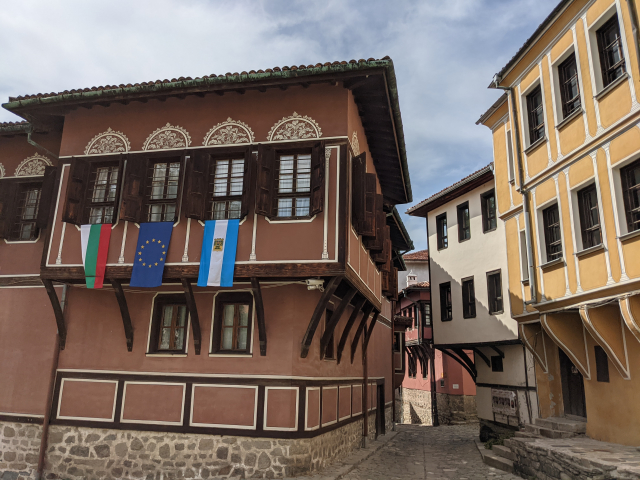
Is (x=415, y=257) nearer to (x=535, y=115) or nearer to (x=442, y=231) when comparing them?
(x=442, y=231)

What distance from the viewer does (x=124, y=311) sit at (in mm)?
10461

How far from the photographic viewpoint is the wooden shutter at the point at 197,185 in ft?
32.4

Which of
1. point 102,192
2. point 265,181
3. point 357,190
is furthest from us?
point 102,192

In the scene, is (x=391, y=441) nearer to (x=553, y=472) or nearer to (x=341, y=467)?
(x=341, y=467)

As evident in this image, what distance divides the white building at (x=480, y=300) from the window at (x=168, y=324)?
9534 millimetres

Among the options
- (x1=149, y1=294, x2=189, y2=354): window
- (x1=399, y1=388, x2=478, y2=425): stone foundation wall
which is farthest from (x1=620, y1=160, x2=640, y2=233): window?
(x1=399, y1=388, x2=478, y2=425): stone foundation wall

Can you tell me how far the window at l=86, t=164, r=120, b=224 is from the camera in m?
10.9

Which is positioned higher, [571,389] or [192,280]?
[192,280]

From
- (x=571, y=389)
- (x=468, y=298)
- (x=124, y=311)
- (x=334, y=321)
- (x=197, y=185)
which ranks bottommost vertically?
(x=571, y=389)

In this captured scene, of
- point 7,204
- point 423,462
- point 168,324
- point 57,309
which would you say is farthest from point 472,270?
point 7,204

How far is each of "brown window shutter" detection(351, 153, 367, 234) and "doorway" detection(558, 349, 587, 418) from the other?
20.2 feet

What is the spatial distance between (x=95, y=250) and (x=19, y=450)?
472 cm

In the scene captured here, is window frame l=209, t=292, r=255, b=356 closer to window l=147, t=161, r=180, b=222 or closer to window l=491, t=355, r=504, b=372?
window l=147, t=161, r=180, b=222

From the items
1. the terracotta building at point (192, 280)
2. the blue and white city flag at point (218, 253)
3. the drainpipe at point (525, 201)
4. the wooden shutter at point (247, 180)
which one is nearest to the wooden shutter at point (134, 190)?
the terracotta building at point (192, 280)
